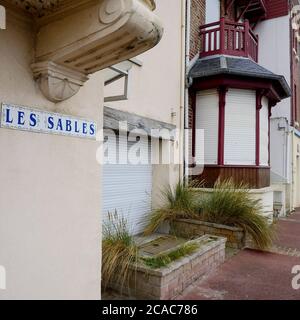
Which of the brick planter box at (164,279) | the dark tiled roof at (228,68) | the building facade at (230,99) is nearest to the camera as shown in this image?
the brick planter box at (164,279)

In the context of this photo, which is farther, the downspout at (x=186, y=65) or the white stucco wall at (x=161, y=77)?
the downspout at (x=186, y=65)

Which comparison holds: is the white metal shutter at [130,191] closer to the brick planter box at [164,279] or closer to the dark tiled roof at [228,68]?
the brick planter box at [164,279]

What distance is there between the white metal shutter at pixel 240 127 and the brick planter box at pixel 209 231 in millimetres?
2753

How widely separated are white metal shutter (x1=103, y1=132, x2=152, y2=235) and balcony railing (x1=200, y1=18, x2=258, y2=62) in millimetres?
4117

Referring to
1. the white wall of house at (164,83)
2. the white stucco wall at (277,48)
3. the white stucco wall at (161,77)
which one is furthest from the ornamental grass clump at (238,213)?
the white stucco wall at (277,48)

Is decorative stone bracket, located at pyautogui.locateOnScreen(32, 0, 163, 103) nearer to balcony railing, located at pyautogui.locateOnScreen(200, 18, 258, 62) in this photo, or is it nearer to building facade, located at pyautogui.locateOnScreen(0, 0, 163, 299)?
building facade, located at pyautogui.locateOnScreen(0, 0, 163, 299)

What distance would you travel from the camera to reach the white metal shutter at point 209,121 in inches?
361

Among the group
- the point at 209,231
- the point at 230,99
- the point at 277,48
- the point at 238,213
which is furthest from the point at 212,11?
the point at 209,231

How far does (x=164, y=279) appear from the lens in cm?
411

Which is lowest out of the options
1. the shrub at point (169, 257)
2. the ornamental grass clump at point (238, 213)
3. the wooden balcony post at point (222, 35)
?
the shrub at point (169, 257)

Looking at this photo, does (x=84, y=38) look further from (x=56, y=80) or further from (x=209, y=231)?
(x=209, y=231)

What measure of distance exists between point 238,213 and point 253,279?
6.39 feet

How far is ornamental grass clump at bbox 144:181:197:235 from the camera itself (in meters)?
7.16

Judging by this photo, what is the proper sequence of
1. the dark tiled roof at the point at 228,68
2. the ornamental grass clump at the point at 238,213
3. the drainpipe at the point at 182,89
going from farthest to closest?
the dark tiled roof at the point at 228,68 → the drainpipe at the point at 182,89 → the ornamental grass clump at the point at 238,213
